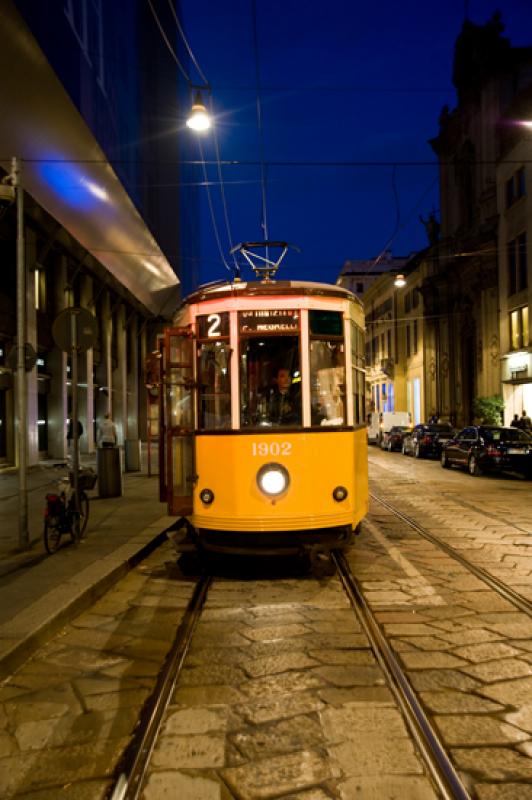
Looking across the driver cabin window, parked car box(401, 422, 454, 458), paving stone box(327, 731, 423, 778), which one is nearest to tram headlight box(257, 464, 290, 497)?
the driver cabin window

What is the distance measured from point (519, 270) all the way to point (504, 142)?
822cm

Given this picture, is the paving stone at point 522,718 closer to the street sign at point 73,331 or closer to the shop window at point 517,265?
the street sign at point 73,331

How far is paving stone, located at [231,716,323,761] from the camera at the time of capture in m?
3.57

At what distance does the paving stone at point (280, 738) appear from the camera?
141 inches

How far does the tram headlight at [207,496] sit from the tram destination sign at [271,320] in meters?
1.63

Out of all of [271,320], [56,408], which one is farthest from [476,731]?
[56,408]

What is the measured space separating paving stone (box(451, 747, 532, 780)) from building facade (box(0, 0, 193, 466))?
7.14 metres

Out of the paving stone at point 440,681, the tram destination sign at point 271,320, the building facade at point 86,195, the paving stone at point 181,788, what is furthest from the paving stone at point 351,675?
the building facade at point 86,195

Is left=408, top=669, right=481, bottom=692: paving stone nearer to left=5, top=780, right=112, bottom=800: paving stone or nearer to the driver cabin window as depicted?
left=5, top=780, right=112, bottom=800: paving stone

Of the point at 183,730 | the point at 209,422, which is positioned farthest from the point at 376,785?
the point at 209,422

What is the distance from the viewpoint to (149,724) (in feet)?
12.7

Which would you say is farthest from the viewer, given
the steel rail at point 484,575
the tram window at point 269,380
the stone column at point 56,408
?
the stone column at point 56,408

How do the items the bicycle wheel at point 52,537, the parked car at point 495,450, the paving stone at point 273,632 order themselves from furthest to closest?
the parked car at point 495,450
the bicycle wheel at point 52,537
the paving stone at point 273,632

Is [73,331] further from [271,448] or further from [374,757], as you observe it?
[374,757]
